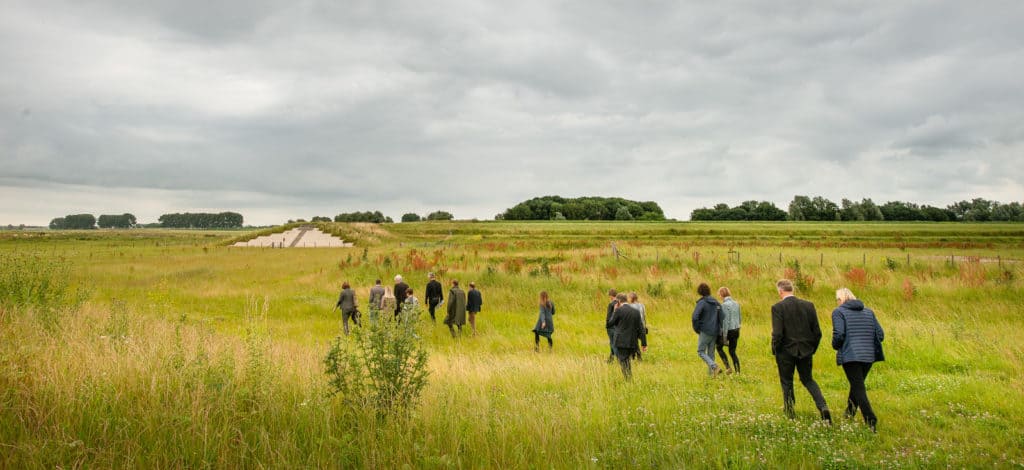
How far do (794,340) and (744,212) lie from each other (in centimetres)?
15500

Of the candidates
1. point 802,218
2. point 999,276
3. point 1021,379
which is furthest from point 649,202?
point 1021,379

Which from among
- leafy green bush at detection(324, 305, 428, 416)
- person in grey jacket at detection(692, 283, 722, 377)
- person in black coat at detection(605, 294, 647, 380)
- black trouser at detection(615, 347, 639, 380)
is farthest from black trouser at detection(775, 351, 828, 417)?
leafy green bush at detection(324, 305, 428, 416)

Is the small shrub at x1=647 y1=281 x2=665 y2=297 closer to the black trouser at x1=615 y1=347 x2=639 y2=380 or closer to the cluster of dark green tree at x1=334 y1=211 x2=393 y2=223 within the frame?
the black trouser at x1=615 y1=347 x2=639 y2=380

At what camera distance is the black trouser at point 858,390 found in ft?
21.7

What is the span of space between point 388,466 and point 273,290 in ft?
71.9

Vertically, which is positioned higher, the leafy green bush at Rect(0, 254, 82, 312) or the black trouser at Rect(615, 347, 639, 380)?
the leafy green bush at Rect(0, 254, 82, 312)

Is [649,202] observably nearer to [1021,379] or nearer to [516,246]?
[516,246]

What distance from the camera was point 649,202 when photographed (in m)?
190

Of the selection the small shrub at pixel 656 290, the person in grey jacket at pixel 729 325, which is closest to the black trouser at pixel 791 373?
the person in grey jacket at pixel 729 325

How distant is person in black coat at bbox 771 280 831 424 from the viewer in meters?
7.20

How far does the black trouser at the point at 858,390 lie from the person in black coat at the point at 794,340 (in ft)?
1.42

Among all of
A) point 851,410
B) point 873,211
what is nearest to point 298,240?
point 851,410

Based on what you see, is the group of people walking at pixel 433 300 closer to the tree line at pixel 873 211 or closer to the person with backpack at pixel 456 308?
the person with backpack at pixel 456 308

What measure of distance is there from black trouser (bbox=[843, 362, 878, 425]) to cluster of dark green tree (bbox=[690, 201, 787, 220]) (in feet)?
497
